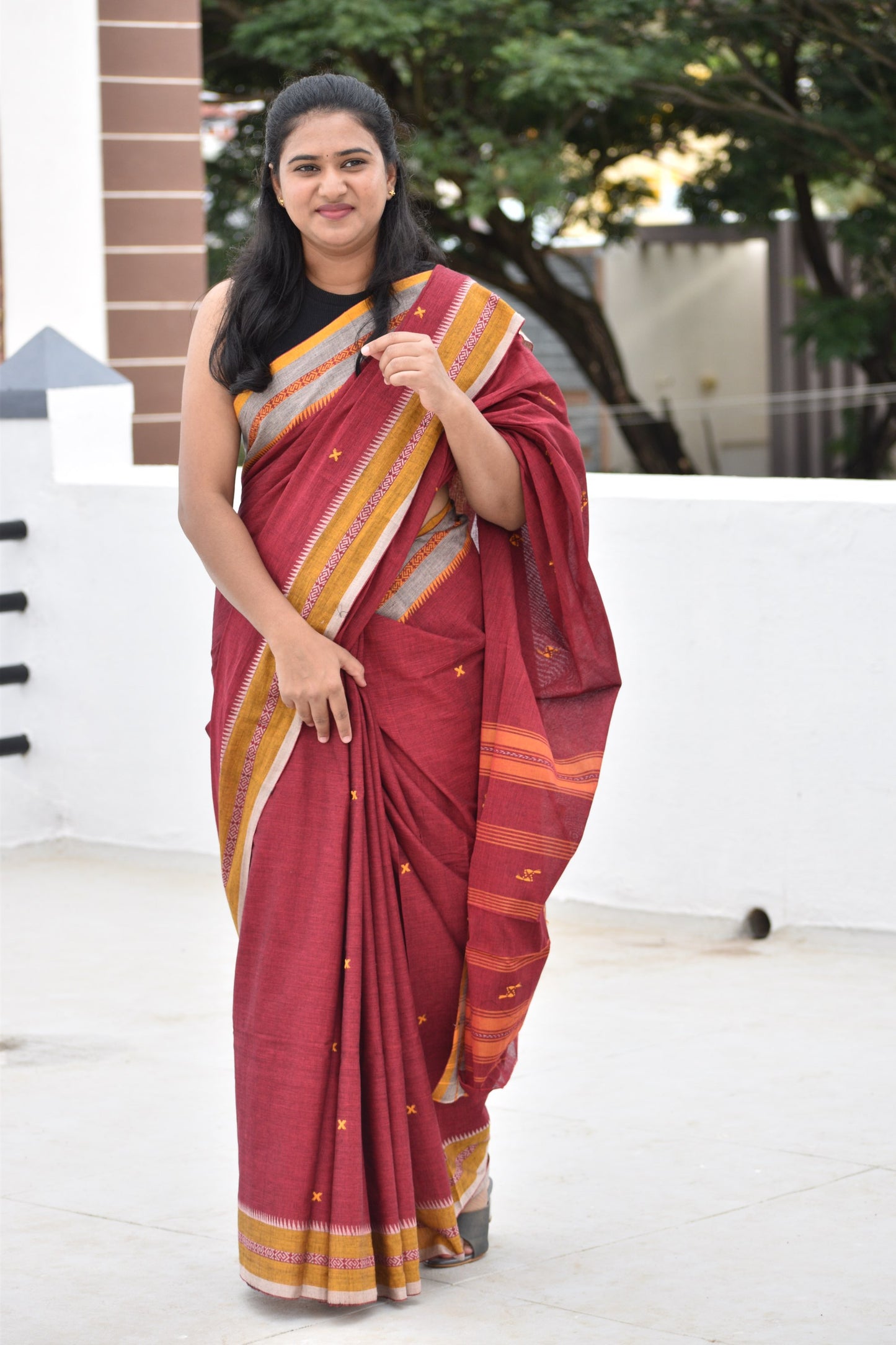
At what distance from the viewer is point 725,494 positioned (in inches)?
180

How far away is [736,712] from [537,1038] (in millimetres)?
1085

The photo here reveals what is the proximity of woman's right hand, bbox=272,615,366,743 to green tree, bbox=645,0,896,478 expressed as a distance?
10006 mm

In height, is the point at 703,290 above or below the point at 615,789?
above

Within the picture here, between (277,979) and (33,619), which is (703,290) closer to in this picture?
(33,619)

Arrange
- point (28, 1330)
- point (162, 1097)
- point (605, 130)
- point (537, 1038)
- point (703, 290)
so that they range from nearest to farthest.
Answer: point (28, 1330) < point (162, 1097) < point (537, 1038) < point (605, 130) < point (703, 290)

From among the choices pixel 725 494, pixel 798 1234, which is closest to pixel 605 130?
pixel 725 494

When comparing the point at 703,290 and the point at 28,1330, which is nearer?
the point at 28,1330

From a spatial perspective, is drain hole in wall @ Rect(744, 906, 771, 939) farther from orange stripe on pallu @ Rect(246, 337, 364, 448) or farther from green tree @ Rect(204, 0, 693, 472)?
green tree @ Rect(204, 0, 693, 472)

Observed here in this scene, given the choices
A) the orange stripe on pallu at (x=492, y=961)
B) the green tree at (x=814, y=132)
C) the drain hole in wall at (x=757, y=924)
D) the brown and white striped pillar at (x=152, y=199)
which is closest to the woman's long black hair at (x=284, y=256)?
the orange stripe on pallu at (x=492, y=961)

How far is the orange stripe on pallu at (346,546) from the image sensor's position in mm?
2688

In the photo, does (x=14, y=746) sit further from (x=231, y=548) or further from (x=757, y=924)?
(x=231, y=548)

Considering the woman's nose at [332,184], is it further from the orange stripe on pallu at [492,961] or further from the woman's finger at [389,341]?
the orange stripe on pallu at [492,961]

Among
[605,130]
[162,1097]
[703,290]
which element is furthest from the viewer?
[703,290]

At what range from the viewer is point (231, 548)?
8.87 ft
